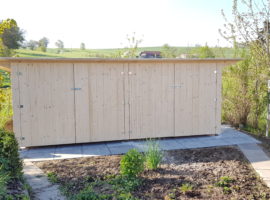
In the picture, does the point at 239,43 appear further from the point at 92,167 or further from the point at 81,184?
the point at 81,184

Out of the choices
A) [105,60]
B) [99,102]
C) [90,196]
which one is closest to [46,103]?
[99,102]

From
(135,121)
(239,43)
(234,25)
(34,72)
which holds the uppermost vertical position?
(234,25)

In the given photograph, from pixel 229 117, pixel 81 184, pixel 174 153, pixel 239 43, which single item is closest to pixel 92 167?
pixel 81 184

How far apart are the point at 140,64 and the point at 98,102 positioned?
137 cm

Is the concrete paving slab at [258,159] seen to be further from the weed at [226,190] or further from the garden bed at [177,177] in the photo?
the weed at [226,190]

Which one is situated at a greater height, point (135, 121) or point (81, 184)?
point (135, 121)

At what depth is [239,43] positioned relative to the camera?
8000 millimetres

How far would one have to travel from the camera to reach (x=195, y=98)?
6.86m

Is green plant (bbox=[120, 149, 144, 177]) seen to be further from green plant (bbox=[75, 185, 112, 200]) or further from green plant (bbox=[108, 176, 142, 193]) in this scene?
green plant (bbox=[75, 185, 112, 200])

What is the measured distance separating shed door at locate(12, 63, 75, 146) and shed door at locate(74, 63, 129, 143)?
20cm

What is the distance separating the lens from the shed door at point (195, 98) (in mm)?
6750

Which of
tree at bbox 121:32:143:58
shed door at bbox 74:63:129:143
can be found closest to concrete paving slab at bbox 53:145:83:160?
shed door at bbox 74:63:129:143

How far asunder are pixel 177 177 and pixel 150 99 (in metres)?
2.77

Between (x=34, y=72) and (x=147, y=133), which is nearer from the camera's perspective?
(x=34, y=72)
